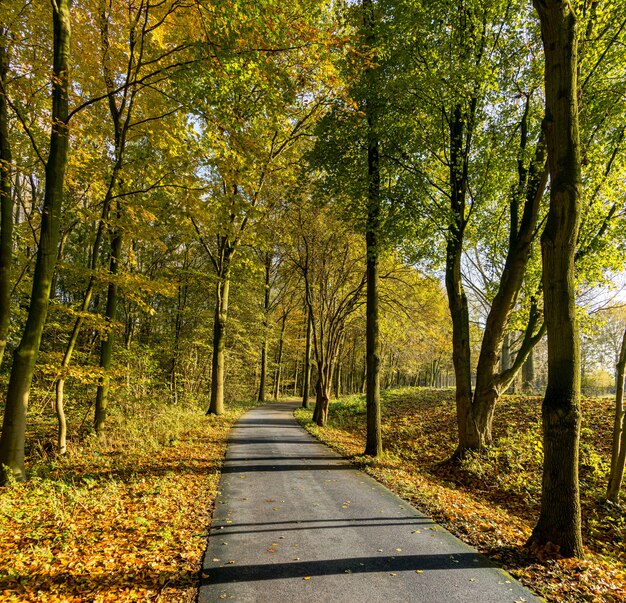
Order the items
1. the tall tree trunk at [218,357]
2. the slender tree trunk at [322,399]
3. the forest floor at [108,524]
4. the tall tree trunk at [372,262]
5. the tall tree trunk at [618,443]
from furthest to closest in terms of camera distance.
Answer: the tall tree trunk at [218,357] < the slender tree trunk at [322,399] < the tall tree trunk at [372,262] < the tall tree trunk at [618,443] < the forest floor at [108,524]

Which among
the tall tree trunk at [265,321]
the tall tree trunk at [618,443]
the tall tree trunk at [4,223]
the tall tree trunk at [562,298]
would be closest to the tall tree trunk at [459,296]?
the tall tree trunk at [618,443]

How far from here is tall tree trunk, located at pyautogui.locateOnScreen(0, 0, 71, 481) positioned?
6621mm

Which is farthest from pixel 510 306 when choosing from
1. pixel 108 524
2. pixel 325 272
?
pixel 108 524

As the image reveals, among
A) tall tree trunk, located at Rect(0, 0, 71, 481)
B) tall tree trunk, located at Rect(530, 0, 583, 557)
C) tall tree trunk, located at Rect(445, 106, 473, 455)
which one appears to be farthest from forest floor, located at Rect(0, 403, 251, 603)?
tall tree trunk, located at Rect(445, 106, 473, 455)

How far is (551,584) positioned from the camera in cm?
412

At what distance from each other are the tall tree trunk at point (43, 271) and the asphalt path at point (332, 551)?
3739 mm

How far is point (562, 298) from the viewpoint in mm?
4965

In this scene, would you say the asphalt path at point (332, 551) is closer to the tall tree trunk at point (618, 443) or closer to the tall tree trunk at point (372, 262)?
the tall tree trunk at point (372, 262)

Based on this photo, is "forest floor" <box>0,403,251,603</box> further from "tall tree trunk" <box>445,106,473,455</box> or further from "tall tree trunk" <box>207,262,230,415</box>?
"tall tree trunk" <box>207,262,230,415</box>

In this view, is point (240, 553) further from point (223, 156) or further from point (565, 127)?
point (223, 156)

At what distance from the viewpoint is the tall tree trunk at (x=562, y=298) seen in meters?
4.83

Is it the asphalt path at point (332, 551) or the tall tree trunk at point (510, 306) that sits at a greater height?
the tall tree trunk at point (510, 306)

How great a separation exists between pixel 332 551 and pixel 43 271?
6.79 metres

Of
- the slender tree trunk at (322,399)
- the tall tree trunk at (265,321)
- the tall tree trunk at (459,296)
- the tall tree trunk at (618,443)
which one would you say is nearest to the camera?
Answer: the tall tree trunk at (618,443)
